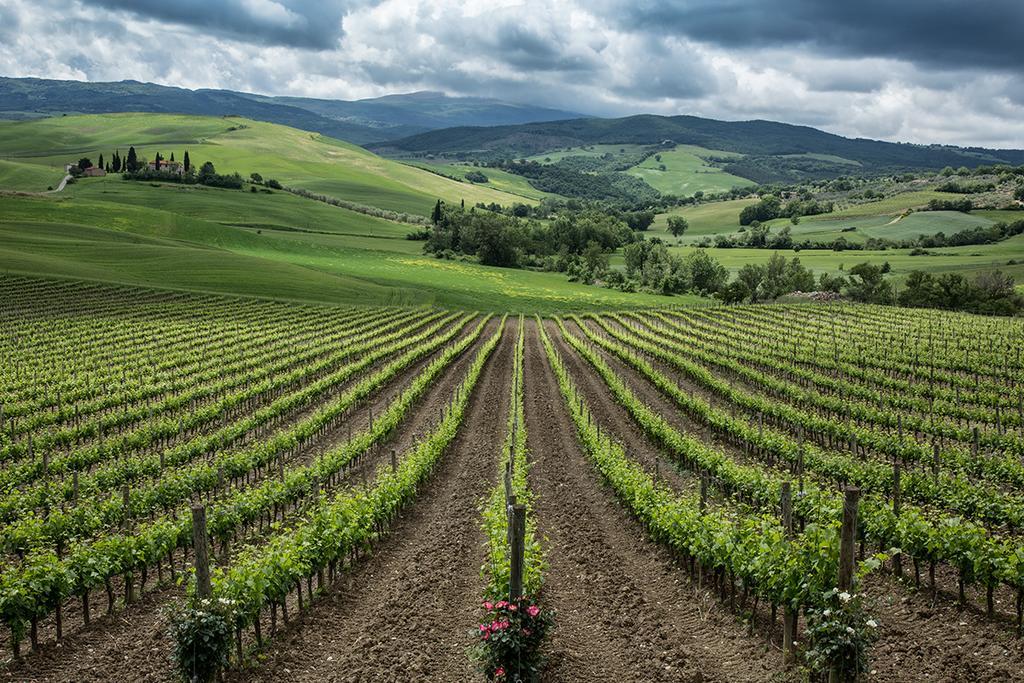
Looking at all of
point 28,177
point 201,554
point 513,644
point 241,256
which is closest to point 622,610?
point 513,644

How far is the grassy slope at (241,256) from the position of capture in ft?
279

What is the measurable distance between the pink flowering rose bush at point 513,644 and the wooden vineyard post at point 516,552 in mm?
172

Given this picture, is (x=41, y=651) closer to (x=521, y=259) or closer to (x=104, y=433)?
(x=104, y=433)

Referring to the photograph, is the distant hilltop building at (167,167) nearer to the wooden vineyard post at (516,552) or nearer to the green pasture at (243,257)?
the green pasture at (243,257)

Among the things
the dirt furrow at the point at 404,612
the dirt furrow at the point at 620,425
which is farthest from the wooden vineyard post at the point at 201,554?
the dirt furrow at the point at 620,425

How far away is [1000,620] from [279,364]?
131 feet

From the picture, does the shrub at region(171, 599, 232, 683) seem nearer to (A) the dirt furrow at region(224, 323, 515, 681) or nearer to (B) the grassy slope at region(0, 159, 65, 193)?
(A) the dirt furrow at region(224, 323, 515, 681)

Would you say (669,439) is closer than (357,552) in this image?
No

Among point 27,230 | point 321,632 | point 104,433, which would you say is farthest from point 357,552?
point 27,230

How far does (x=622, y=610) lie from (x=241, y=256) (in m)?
96.6

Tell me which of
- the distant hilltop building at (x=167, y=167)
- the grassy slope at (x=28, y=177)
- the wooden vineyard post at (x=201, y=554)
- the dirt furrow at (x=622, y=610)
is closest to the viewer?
the wooden vineyard post at (x=201, y=554)

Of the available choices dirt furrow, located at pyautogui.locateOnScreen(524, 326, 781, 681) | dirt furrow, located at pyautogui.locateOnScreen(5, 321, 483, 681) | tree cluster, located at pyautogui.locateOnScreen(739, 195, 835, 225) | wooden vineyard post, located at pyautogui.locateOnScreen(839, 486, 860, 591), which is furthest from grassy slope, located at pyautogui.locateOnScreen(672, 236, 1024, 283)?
dirt furrow, located at pyautogui.locateOnScreen(5, 321, 483, 681)

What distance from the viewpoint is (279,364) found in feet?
146

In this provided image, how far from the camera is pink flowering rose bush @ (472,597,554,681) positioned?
34.2ft
